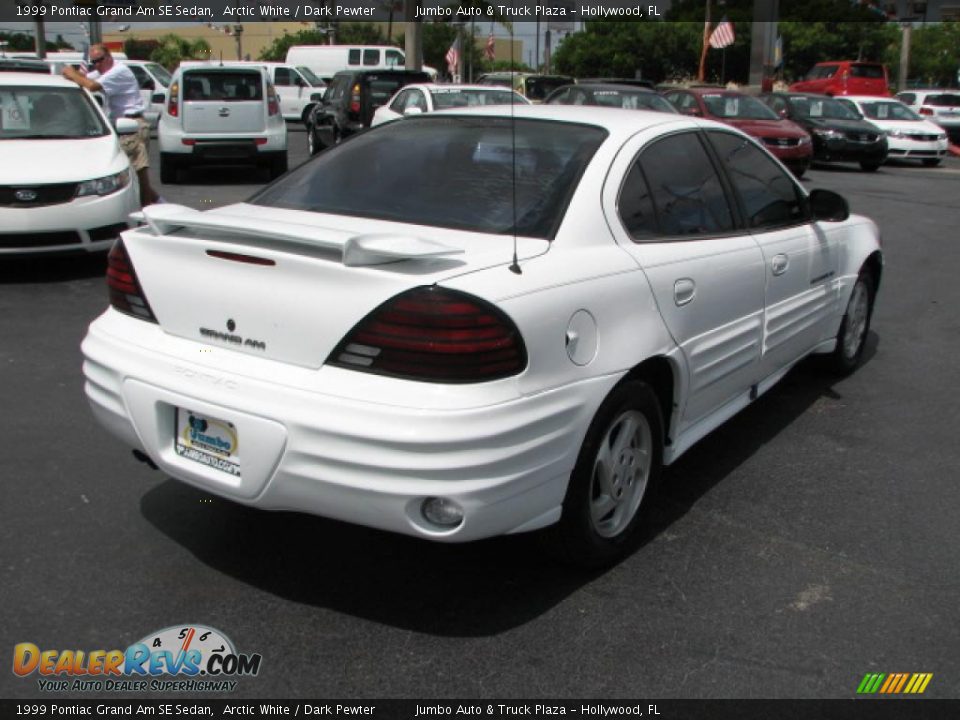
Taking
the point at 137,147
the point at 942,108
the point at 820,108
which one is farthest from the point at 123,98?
the point at 942,108

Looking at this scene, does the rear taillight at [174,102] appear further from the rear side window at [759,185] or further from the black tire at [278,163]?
the rear side window at [759,185]

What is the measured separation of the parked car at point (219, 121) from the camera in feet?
45.8

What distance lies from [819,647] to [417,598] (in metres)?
1.26

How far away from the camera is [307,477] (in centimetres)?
289

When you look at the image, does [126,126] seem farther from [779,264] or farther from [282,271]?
[282,271]

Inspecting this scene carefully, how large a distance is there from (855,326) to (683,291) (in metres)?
2.67

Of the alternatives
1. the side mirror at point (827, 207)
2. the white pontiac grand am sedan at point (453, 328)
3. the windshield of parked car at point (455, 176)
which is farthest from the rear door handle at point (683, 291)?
the side mirror at point (827, 207)

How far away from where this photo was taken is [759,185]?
4.65m

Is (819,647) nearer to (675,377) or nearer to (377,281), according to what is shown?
(675,377)

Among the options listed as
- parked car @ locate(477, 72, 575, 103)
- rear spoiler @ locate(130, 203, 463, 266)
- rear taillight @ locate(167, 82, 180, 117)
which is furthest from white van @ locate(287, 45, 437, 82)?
rear spoiler @ locate(130, 203, 463, 266)

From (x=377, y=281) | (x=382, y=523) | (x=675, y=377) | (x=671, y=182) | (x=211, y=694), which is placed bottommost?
(x=211, y=694)

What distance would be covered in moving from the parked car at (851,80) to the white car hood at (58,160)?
24293 millimetres

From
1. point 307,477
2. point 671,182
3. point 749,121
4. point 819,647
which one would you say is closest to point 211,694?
point 307,477

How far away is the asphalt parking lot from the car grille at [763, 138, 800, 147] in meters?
13.1
